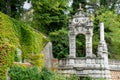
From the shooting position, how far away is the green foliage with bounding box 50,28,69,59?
40.0 m

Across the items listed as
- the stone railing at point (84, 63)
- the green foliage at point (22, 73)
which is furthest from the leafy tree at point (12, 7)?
the green foliage at point (22, 73)

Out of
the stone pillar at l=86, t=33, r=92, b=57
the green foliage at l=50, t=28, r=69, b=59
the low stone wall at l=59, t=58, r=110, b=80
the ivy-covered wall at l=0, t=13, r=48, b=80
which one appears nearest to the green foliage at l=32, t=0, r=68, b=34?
the green foliage at l=50, t=28, r=69, b=59

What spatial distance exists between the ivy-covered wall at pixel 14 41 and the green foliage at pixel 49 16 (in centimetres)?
955

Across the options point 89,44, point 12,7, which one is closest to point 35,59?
point 89,44

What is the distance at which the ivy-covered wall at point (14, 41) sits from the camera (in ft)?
69.9

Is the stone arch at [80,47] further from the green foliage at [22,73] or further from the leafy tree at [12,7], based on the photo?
the green foliage at [22,73]

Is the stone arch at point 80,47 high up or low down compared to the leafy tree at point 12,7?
down

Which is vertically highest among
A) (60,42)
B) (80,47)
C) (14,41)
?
(60,42)

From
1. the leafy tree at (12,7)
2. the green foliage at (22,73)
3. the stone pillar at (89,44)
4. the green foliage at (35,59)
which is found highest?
the leafy tree at (12,7)

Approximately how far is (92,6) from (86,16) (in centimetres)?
1398

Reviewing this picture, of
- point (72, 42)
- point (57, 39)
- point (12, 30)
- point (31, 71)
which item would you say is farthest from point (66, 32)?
point (31, 71)

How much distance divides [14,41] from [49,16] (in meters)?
16.6

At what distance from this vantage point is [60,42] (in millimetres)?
40719

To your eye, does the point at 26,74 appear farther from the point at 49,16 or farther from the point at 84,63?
the point at 49,16
